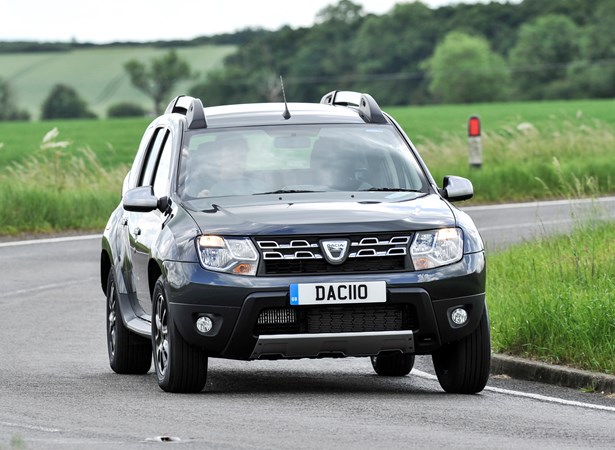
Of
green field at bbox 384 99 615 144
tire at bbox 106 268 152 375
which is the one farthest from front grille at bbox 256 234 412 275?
green field at bbox 384 99 615 144

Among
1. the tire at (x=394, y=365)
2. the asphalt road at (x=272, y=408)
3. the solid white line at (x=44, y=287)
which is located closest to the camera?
the asphalt road at (x=272, y=408)

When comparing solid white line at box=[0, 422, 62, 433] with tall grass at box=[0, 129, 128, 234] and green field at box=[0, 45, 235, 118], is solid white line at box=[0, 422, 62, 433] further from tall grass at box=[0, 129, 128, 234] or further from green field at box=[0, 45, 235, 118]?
green field at box=[0, 45, 235, 118]

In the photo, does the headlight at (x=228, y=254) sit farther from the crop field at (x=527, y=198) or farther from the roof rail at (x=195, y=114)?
the crop field at (x=527, y=198)

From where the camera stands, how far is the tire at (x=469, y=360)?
10359 mm

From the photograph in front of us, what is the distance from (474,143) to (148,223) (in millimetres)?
19787

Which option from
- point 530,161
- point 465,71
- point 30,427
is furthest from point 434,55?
point 30,427

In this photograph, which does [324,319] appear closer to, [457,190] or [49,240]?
[457,190]

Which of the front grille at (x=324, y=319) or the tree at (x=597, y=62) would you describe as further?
the tree at (x=597, y=62)

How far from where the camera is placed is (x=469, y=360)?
10391mm

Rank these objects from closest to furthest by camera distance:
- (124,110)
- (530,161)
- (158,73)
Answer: (530,161)
(124,110)
(158,73)

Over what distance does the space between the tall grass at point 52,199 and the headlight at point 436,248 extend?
16.3 metres

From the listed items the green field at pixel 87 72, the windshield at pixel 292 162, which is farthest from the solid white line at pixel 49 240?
the green field at pixel 87 72

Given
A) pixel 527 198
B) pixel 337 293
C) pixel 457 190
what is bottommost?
pixel 527 198

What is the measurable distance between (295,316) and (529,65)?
147319 mm
